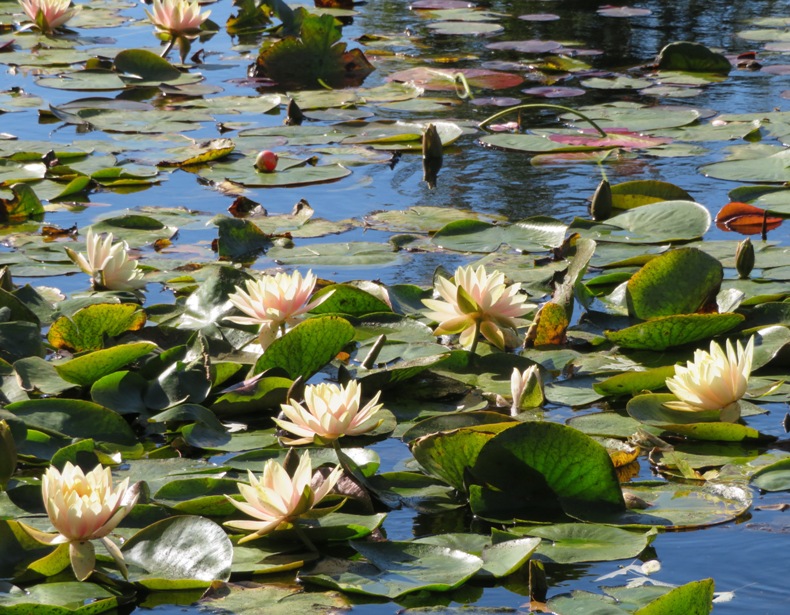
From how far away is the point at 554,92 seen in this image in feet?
19.1

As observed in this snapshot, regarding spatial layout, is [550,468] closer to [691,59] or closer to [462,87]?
[462,87]

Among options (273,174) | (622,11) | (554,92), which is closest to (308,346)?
Result: (273,174)

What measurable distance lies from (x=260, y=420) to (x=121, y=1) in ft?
22.9

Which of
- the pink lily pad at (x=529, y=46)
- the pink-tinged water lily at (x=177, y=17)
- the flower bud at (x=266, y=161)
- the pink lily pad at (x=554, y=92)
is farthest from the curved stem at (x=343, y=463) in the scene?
the pink lily pad at (x=529, y=46)

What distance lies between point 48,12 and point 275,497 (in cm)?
589

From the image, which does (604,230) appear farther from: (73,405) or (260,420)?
(73,405)

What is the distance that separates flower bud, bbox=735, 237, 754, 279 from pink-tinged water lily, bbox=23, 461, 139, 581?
202 cm

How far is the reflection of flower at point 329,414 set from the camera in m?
2.25

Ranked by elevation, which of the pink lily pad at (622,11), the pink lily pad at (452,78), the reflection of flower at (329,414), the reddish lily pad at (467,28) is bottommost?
the reflection of flower at (329,414)

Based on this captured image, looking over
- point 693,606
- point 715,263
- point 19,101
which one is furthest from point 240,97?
point 693,606

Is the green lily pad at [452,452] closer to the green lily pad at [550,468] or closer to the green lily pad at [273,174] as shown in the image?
the green lily pad at [550,468]

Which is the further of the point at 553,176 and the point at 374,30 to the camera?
the point at 374,30

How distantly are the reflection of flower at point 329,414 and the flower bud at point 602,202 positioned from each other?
6.17ft

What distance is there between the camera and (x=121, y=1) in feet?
29.2
